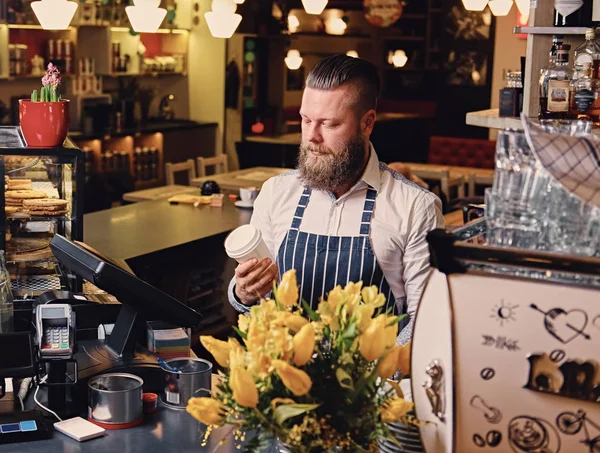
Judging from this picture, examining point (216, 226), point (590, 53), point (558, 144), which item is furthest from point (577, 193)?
point (216, 226)

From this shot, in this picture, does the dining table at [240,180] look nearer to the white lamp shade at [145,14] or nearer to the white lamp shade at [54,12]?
the white lamp shade at [145,14]

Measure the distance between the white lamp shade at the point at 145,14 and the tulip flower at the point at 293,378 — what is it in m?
6.02

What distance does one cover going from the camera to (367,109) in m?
2.65

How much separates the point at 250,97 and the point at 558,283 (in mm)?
10853

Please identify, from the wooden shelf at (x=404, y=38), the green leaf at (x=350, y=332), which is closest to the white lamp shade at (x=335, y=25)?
the wooden shelf at (x=404, y=38)

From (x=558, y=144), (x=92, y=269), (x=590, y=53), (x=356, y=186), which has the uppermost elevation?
(x=590, y=53)

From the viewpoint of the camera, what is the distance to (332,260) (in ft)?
8.64

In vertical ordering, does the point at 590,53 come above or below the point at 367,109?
above

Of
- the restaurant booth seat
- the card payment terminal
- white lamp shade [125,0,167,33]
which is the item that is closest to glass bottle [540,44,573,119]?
the card payment terminal

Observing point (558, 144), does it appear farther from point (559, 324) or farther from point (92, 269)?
point (92, 269)

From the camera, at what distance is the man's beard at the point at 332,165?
2.60 m

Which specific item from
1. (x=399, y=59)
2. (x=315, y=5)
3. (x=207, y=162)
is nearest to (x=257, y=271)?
(x=207, y=162)

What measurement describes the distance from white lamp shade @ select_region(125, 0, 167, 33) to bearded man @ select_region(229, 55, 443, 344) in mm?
4704

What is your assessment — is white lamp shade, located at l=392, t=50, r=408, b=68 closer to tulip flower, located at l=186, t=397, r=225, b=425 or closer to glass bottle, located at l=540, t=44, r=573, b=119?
glass bottle, located at l=540, t=44, r=573, b=119
